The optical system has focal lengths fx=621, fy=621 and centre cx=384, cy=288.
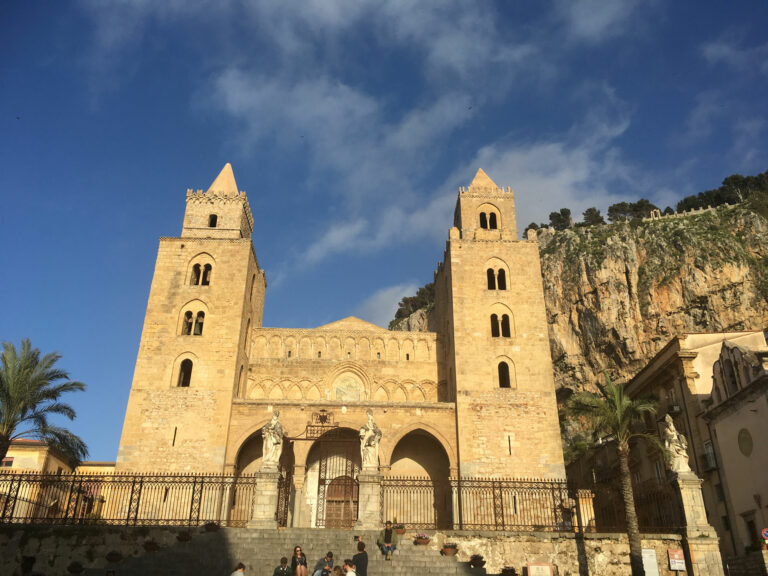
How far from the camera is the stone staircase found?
15.2m

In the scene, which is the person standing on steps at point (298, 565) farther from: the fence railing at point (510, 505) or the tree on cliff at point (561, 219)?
the tree on cliff at point (561, 219)

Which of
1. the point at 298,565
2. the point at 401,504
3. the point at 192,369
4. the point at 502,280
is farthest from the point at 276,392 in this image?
the point at 298,565

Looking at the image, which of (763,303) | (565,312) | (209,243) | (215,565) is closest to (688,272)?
(763,303)

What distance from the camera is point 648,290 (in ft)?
162

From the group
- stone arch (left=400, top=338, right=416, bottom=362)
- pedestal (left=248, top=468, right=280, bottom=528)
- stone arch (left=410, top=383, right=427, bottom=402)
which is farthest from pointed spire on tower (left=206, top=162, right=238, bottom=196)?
pedestal (left=248, top=468, right=280, bottom=528)

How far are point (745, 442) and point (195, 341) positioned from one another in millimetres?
22537

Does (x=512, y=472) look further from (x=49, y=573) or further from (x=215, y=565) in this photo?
(x=49, y=573)

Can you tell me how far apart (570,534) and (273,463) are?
870 centimetres

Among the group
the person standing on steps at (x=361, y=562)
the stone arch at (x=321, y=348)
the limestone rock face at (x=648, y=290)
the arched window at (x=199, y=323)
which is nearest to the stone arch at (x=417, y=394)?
the stone arch at (x=321, y=348)

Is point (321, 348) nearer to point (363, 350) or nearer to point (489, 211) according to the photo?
point (363, 350)

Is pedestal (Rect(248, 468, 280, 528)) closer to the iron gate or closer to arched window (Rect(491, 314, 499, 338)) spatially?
the iron gate

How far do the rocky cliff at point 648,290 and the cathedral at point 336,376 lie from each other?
19614 millimetres

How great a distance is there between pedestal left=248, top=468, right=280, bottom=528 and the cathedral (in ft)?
17.1

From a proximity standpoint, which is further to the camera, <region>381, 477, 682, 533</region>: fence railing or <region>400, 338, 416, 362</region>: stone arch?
<region>400, 338, 416, 362</region>: stone arch
